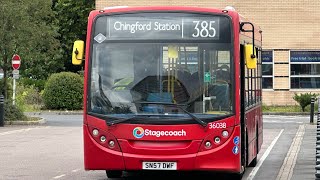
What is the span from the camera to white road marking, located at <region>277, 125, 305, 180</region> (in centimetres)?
1511

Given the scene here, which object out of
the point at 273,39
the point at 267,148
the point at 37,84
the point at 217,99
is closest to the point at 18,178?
the point at 217,99

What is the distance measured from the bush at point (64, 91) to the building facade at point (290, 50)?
10.7 metres

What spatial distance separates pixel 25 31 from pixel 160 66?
2110 centimetres

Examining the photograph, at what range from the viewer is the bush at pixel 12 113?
31.7 m

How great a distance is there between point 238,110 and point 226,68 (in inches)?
27.6

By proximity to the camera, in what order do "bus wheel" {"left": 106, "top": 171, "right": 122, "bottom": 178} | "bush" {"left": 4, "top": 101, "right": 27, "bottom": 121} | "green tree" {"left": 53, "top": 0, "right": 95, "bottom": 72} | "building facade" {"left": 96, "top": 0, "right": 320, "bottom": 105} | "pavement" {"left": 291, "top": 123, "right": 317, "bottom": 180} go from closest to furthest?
1. "bus wheel" {"left": 106, "top": 171, "right": 122, "bottom": 178}
2. "pavement" {"left": 291, "top": 123, "right": 317, "bottom": 180}
3. "bush" {"left": 4, "top": 101, "right": 27, "bottom": 121}
4. "building facade" {"left": 96, "top": 0, "right": 320, "bottom": 105}
5. "green tree" {"left": 53, "top": 0, "right": 95, "bottom": 72}

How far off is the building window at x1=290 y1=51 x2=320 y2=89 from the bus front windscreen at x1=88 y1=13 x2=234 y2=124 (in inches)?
1323

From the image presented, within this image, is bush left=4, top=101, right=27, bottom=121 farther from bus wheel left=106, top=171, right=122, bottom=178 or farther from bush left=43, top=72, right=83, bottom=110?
bus wheel left=106, top=171, right=122, bottom=178

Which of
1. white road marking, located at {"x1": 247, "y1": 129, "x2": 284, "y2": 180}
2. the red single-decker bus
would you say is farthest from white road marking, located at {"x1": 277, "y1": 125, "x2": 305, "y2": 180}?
the red single-decker bus

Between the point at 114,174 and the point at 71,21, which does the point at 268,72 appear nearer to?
the point at 71,21

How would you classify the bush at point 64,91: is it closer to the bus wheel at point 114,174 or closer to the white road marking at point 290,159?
the white road marking at point 290,159

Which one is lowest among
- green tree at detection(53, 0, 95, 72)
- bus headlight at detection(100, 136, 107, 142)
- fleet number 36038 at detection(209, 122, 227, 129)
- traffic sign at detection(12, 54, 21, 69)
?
bus headlight at detection(100, 136, 107, 142)

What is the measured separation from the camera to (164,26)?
43.3 feet

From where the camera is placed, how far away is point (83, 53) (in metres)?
13.4
